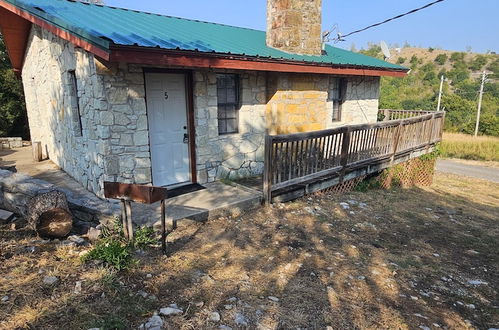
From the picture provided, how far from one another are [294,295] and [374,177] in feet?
21.2

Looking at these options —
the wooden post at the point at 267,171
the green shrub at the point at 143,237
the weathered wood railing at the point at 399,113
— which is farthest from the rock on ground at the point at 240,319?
the weathered wood railing at the point at 399,113

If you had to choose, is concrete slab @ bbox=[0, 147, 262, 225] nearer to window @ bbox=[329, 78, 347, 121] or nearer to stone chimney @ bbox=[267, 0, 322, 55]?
stone chimney @ bbox=[267, 0, 322, 55]

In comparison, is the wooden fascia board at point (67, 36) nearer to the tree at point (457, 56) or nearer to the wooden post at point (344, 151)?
the wooden post at point (344, 151)

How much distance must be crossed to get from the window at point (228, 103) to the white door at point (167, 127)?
873 mm

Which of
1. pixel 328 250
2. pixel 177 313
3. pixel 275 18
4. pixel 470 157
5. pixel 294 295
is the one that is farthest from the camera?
pixel 470 157

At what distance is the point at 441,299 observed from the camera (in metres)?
3.47

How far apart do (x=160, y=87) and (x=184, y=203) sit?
7.11 feet

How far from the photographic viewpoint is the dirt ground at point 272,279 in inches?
114

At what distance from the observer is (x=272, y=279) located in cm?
360

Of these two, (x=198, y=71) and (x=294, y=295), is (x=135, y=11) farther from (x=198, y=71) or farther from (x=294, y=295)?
(x=294, y=295)

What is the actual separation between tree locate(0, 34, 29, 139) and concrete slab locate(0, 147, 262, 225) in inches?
291

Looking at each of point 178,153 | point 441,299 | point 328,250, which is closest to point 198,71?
point 178,153

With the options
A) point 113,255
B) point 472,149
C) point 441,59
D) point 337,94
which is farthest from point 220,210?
point 441,59

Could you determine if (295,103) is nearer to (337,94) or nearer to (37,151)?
(337,94)
